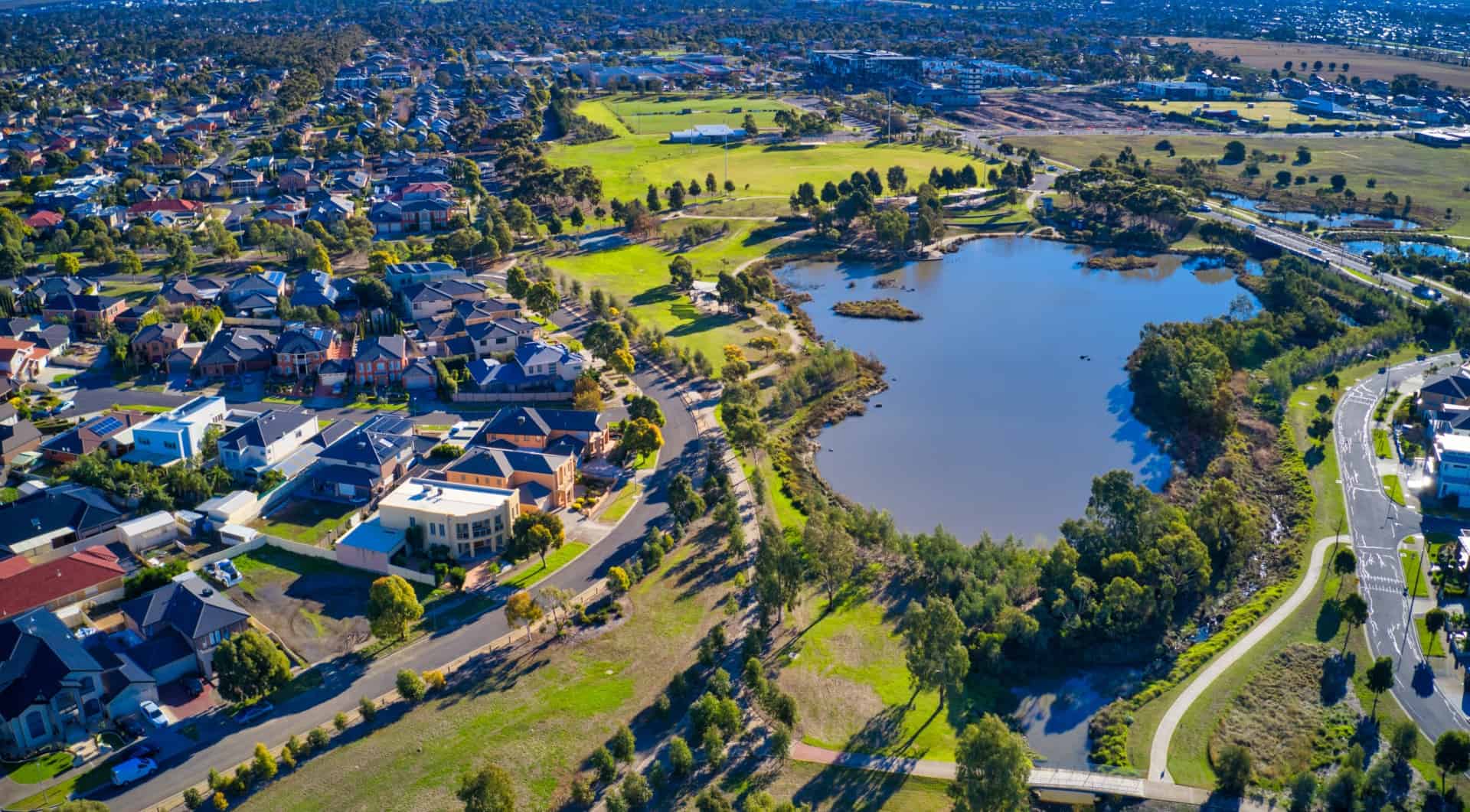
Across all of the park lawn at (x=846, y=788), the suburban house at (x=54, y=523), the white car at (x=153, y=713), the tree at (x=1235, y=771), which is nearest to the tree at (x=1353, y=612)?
the tree at (x=1235, y=771)

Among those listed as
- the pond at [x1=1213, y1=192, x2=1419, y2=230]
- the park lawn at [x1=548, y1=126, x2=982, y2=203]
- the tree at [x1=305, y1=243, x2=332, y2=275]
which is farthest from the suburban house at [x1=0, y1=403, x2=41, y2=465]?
the pond at [x1=1213, y1=192, x2=1419, y2=230]

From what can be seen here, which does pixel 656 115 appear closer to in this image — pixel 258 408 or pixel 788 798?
pixel 258 408

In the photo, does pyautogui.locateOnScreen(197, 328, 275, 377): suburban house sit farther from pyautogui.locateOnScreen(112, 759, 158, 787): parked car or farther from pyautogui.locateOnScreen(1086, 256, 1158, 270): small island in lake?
pyautogui.locateOnScreen(1086, 256, 1158, 270): small island in lake

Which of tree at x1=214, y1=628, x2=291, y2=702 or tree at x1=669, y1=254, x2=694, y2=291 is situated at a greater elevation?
tree at x1=669, y1=254, x2=694, y2=291

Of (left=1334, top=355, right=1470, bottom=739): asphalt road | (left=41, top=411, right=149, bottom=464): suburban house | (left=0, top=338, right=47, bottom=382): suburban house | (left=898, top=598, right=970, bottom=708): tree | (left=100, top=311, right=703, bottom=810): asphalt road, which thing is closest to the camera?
(left=100, top=311, right=703, bottom=810): asphalt road

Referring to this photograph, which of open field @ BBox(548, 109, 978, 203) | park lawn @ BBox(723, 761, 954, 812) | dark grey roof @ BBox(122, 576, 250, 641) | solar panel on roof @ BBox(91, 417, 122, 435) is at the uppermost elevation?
open field @ BBox(548, 109, 978, 203)

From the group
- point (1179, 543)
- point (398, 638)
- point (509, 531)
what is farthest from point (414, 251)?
point (1179, 543)

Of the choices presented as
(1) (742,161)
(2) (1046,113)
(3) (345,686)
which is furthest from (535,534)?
(2) (1046,113)

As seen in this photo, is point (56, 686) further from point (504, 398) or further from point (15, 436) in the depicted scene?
point (504, 398)
